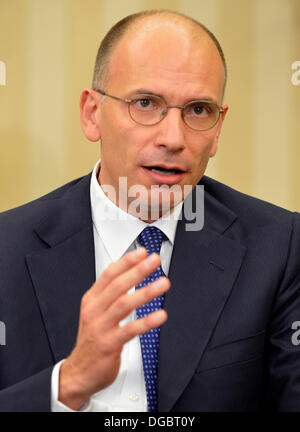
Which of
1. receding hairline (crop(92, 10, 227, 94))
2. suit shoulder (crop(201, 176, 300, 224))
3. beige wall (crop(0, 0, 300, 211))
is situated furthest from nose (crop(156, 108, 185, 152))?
beige wall (crop(0, 0, 300, 211))

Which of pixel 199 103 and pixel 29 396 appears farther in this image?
pixel 199 103

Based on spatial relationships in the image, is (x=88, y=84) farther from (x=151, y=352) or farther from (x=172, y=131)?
(x=151, y=352)

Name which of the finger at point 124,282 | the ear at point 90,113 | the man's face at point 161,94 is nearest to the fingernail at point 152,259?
the finger at point 124,282

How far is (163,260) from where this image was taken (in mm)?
1466

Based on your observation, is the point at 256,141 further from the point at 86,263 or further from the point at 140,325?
the point at 140,325

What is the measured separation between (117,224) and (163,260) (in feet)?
0.47

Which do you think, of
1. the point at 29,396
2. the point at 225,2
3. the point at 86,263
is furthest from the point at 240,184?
the point at 29,396

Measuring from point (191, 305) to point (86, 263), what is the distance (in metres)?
0.26

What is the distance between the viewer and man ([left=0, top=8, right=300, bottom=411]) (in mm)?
1329

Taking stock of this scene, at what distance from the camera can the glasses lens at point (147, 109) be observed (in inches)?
53.2

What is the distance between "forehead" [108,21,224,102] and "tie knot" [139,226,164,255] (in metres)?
0.33

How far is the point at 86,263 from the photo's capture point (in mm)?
1386

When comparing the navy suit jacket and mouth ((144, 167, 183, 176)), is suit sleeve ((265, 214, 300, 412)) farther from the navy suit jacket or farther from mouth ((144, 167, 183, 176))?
mouth ((144, 167, 183, 176))

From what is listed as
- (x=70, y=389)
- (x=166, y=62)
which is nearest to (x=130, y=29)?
(x=166, y=62)
